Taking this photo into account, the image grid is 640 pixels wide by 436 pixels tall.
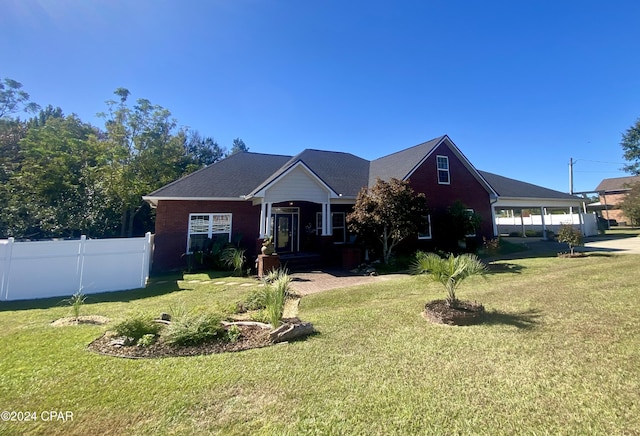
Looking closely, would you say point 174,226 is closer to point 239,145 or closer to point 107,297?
point 107,297

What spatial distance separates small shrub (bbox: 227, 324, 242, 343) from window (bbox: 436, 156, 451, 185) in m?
16.0

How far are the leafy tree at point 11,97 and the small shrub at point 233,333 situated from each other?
38375mm

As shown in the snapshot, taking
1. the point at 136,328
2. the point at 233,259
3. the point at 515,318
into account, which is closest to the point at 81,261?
the point at 233,259

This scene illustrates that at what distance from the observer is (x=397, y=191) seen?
40.7ft

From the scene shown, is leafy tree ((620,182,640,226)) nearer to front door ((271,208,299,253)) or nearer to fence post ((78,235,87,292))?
front door ((271,208,299,253))

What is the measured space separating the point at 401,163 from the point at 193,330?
16163 mm

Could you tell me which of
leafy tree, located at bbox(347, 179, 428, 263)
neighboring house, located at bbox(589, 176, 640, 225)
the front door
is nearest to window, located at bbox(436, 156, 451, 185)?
leafy tree, located at bbox(347, 179, 428, 263)

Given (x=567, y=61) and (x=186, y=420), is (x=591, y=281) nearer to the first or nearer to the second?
(x=567, y=61)

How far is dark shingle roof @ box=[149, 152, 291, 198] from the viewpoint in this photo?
44.9ft

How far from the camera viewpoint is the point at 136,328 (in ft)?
15.8

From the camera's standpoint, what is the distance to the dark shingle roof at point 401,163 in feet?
53.9

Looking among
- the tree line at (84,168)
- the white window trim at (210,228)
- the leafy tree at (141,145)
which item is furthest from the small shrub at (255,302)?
the leafy tree at (141,145)

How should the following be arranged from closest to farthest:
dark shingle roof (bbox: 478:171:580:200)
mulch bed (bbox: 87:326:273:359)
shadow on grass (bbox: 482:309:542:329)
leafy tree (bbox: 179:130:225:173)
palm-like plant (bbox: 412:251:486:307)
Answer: mulch bed (bbox: 87:326:273:359)
shadow on grass (bbox: 482:309:542:329)
palm-like plant (bbox: 412:251:486:307)
dark shingle roof (bbox: 478:171:580:200)
leafy tree (bbox: 179:130:225:173)

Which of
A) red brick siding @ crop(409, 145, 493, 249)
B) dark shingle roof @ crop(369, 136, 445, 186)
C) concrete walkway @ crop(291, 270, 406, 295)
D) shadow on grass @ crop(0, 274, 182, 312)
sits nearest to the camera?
shadow on grass @ crop(0, 274, 182, 312)
